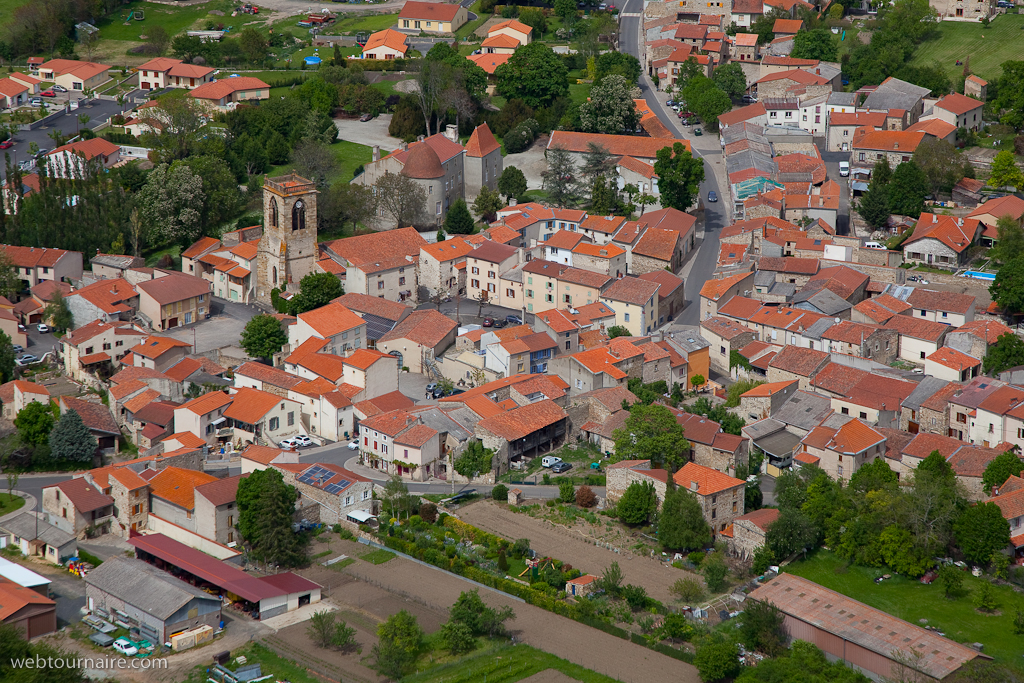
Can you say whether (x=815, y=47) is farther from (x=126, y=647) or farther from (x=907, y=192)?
(x=126, y=647)

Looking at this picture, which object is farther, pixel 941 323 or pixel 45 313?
pixel 45 313

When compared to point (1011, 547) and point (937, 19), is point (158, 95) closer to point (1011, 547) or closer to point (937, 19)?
point (937, 19)

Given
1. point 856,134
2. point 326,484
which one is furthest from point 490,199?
point 326,484

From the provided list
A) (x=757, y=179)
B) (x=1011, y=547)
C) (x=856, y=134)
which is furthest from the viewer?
(x=856, y=134)

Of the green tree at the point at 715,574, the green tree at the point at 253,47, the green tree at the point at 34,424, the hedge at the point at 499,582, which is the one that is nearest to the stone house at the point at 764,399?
the green tree at the point at 715,574

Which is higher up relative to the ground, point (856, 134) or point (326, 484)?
point (856, 134)

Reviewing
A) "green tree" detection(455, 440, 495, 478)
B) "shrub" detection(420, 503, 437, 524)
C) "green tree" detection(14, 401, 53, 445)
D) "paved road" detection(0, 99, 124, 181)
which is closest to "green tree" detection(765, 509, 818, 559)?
"green tree" detection(455, 440, 495, 478)

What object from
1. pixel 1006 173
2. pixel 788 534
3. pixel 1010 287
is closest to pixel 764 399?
pixel 788 534
